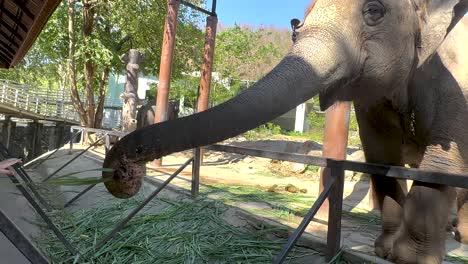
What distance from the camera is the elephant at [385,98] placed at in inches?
79.3

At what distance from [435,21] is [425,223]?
4.01 feet

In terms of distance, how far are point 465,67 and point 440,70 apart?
10.4 inches

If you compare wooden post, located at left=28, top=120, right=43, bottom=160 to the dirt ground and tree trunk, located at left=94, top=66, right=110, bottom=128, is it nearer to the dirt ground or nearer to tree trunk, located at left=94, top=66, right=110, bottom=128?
tree trunk, located at left=94, top=66, right=110, bottom=128

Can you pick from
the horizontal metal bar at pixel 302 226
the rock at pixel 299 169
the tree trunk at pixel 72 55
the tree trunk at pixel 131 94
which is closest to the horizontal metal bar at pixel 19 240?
the horizontal metal bar at pixel 302 226

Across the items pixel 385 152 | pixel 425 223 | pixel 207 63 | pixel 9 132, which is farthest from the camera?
pixel 9 132

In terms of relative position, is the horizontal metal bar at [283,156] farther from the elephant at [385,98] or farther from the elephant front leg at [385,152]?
the elephant front leg at [385,152]

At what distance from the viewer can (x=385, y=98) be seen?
339 cm

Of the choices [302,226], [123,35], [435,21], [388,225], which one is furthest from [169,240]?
[123,35]

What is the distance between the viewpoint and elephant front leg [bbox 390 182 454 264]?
9.95ft

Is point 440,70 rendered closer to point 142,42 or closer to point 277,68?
point 277,68

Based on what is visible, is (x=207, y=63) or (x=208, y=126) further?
(x=207, y=63)

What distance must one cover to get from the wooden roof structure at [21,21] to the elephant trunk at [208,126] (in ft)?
11.7

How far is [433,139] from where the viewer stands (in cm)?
329

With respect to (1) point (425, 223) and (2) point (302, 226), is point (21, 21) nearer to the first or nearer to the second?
(2) point (302, 226)
